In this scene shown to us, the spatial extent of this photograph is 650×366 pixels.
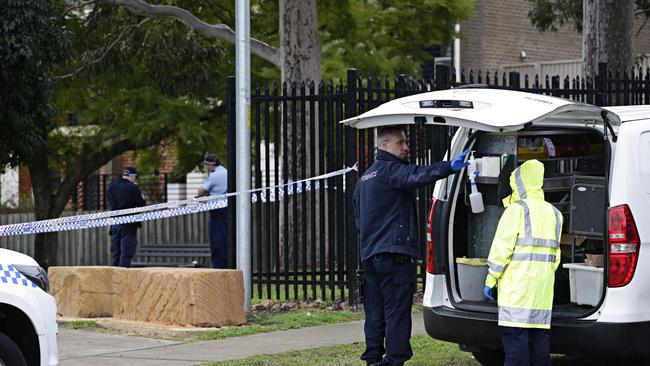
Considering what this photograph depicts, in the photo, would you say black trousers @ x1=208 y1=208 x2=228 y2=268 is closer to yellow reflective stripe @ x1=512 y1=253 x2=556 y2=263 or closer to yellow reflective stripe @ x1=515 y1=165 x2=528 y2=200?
yellow reflective stripe @ x1=515 y1=165 x2=528 y2=200

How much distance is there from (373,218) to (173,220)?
62.0ft

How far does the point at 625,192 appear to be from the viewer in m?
7.65

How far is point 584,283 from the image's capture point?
316 inches

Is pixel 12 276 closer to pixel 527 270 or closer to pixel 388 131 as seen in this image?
pixel 388 131

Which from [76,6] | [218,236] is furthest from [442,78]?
[76,6]

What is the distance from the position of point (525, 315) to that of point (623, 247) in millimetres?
732

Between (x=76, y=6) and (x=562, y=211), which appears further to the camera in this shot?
(x=76, y=6)

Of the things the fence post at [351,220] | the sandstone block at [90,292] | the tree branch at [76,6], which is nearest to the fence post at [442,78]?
the fence post at [351,220]

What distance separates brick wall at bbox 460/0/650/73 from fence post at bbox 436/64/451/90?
1674cm

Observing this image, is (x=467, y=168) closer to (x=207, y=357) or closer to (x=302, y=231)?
(x=207, y=357)

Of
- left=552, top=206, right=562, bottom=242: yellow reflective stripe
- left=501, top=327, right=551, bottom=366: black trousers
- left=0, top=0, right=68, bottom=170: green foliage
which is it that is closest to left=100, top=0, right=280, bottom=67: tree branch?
left=0, top=0, right=68, bottom=170: green foliage

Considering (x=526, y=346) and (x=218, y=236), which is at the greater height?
(x=218, y=236)

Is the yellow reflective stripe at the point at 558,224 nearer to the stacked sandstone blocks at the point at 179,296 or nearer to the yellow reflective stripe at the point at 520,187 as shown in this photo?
the yellow reflective stripe at the point at 520,187

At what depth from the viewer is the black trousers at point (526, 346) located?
772 cm
